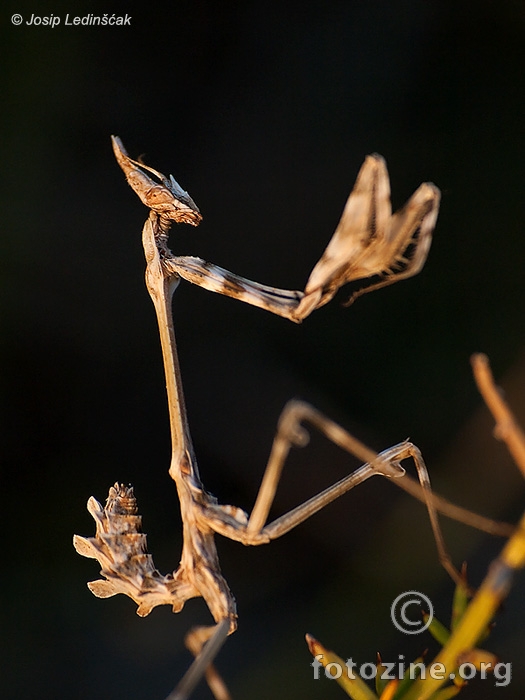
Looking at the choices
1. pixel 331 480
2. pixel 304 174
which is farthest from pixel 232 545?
pixel 304 174

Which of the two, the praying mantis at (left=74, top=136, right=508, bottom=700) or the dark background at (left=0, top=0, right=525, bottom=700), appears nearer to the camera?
the praying mantis at (left=74, top=136, right=508, bottom=700)

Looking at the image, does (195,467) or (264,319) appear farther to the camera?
(264,319)

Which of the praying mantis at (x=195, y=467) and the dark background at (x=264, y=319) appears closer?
the praying mantis at (x=195, y=467)

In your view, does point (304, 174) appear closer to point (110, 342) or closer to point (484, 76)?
point (484, 76)

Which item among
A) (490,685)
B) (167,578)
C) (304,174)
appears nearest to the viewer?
(167,578)
